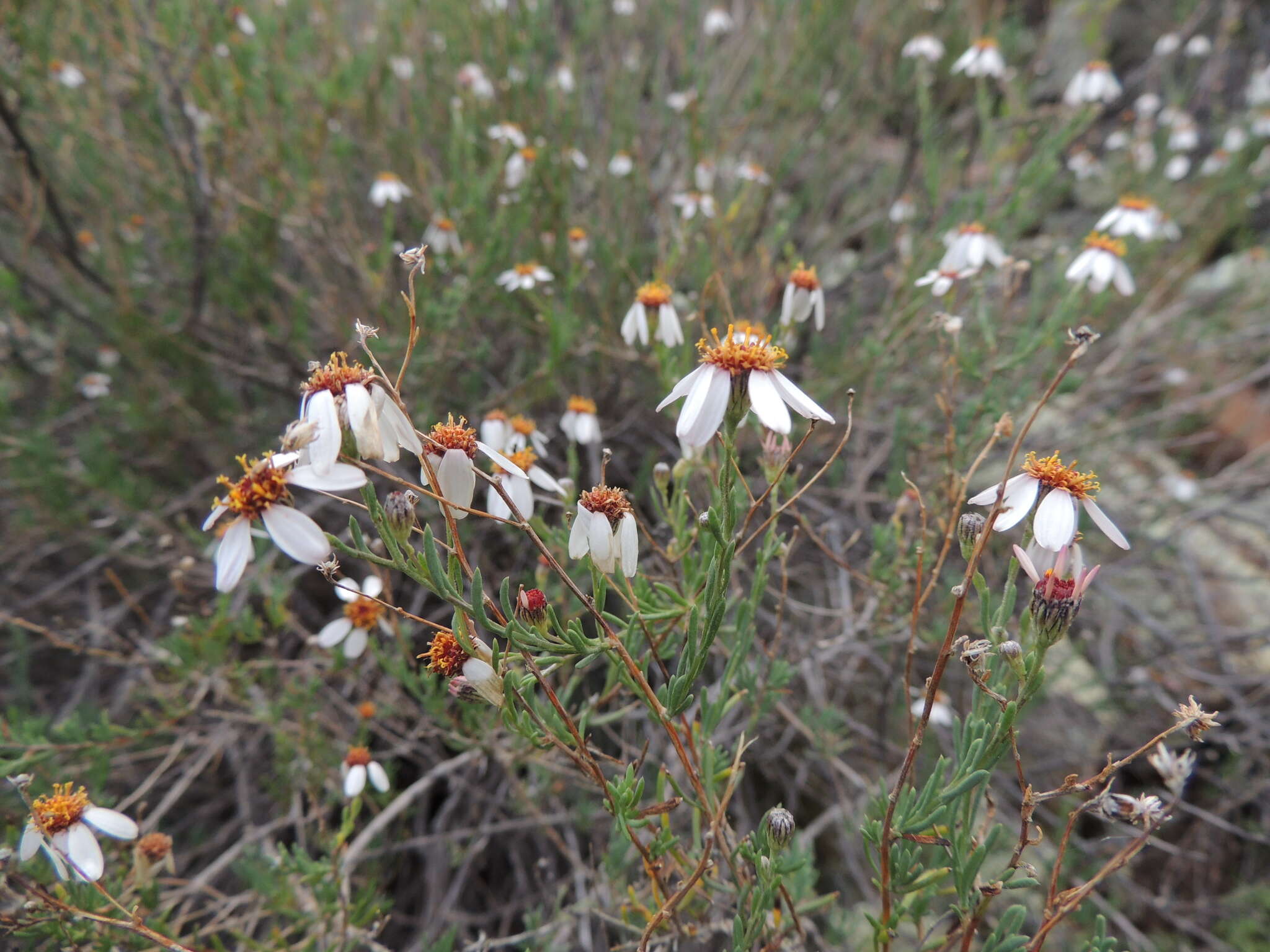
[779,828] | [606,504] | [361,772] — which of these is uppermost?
[606,504]

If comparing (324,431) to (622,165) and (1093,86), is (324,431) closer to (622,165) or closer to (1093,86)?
(622,165)

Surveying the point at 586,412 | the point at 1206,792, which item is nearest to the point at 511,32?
the point at 586,412

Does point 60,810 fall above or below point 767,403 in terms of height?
below

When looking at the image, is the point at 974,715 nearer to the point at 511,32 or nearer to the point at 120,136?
the point at 511,32

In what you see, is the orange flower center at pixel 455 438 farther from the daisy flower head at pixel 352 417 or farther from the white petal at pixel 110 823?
the white petal at pixel 110 823

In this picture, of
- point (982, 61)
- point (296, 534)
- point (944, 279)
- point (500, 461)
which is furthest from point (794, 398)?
point (982, 61)

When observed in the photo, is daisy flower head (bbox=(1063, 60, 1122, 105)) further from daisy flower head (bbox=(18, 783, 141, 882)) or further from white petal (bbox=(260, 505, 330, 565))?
daisy flower head (bbox=(18, 783, 141, 882))

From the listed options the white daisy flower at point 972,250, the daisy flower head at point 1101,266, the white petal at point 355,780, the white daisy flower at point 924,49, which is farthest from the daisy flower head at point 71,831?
the white daisy flower at point 924,49
